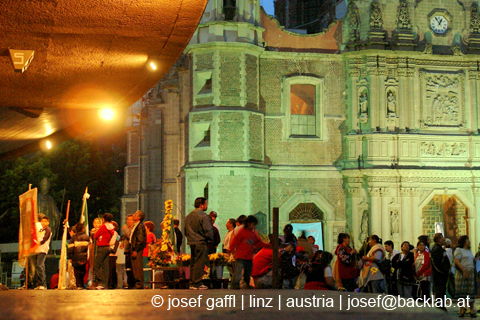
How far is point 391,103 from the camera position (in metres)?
27.7

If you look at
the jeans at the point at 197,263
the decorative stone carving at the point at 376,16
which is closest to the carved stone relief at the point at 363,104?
the decorative stone carving at the point at 376,16

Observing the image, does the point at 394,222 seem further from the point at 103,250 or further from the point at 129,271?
the point at 129,271

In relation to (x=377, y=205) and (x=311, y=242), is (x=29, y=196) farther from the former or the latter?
(x=377, y=205)

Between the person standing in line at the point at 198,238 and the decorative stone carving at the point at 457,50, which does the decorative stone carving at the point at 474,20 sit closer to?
the decorative stone carving at the point at 457,50

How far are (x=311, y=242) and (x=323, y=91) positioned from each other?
439 inches

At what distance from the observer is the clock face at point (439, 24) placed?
28719 millimetres

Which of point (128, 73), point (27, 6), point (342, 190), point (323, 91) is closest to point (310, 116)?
point (323, 91)

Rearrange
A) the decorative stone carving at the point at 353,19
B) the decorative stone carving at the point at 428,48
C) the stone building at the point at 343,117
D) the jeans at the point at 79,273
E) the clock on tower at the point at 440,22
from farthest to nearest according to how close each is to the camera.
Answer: the clock on tower at the point at 440,22, the decorative stone carving at the point at 353,19, the decorative stone carving at the point at 428,48, the stone building at the point at 343,117, the jeans at the point at 79,273

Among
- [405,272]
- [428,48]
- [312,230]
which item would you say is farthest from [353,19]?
[405,272]

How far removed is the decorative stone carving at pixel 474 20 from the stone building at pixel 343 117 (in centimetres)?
4

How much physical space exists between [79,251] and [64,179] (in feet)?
111

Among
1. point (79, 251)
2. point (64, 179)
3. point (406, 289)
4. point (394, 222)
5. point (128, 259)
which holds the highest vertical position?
point (64, 179)

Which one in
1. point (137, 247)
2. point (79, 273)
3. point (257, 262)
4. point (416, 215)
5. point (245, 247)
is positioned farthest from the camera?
point (416, 215)

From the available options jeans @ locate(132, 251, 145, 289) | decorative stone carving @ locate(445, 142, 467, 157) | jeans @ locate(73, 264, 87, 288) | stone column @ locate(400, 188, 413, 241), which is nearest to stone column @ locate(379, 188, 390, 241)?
stone column @ locate(400, 188, 413, 241)
